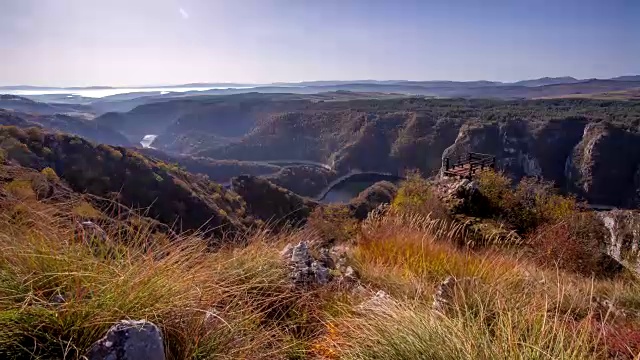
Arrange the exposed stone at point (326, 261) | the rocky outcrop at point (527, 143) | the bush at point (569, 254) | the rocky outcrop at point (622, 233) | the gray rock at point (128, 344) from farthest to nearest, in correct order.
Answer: the rocky outcrop at point (527, 143)
the rocky outcrop at point (622, 233)
the bush at point (569, 254)
the exposed stone at point (326, 261)
the gray rock at point (128, 344)

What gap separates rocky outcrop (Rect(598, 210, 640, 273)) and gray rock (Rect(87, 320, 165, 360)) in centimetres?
1100

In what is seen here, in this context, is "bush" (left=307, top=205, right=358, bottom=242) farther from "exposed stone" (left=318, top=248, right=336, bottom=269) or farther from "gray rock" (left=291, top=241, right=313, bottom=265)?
"gray rock" (left=291, top=241, right=313, bottom=265)

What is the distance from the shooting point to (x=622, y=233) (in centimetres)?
1184

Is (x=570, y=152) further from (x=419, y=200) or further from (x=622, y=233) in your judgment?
(x=622, y=233)

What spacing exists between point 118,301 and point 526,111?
143 m

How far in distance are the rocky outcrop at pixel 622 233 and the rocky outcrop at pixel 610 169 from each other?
273ft

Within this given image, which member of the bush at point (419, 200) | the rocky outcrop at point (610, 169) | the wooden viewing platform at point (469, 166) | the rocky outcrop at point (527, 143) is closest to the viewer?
the bush at point (419, 200)

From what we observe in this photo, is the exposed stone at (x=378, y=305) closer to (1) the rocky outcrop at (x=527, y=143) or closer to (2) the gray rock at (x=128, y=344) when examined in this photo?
(2) the gray rock at (x=128, y=344)

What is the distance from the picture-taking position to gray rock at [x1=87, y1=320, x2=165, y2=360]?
70.6 inches

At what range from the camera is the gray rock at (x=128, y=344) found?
5.88ft

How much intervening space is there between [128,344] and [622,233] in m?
13.4

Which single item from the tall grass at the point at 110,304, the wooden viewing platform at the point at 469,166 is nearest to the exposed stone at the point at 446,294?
the tall grass at the point at 110,304

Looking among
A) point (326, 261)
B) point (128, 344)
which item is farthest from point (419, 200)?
point (128, 344)

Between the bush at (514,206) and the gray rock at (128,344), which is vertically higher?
the gray rock at (128,344)
